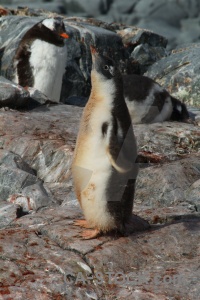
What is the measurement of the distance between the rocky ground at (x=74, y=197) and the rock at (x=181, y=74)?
2 centimetres

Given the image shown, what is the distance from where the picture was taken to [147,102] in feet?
27.3

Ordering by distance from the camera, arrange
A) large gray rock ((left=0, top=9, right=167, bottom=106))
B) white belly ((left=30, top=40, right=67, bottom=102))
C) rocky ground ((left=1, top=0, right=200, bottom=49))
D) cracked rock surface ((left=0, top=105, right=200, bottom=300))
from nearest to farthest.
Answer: cracked rock surface ((left=0, top=105, right=200, bottom=300))
white belly ((left=30, top=40, right=67, bottom=102))
large gray rock ((left=0, top=9, right=167, bottom=106))
rocky ground ((left=1, top=0, right=200, bottom=49))

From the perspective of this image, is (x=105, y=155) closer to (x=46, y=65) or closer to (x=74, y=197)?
(x=74, y=197)

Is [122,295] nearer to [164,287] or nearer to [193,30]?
[164,287]

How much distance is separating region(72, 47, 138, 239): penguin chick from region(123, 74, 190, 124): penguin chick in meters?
3.66

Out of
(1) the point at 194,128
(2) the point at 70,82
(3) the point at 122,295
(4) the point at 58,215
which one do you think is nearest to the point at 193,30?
(2) the point at 70,82

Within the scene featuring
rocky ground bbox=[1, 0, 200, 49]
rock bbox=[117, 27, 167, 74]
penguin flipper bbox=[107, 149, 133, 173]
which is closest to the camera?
penguin flipper bbox=[107, 149, 133, 173]

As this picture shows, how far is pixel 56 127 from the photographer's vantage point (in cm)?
771

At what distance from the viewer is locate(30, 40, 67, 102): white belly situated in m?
9.52

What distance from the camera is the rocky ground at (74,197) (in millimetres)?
3916

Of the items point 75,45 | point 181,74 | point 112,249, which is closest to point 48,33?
point 75,45

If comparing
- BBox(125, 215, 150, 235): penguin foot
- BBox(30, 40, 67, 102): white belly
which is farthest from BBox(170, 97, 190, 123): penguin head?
BBox(125, 215, 150, 235): penguin foot

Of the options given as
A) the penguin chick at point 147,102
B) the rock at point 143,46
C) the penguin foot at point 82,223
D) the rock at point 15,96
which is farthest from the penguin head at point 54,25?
the penguin foot at point 82,223

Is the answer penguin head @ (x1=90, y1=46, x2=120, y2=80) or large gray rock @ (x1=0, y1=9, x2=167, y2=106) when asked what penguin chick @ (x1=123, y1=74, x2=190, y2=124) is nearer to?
large gray rock @ (x1=0, y1=9, x2=167, y2=106)
